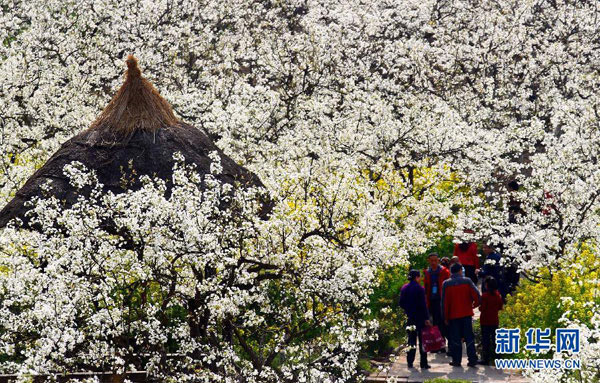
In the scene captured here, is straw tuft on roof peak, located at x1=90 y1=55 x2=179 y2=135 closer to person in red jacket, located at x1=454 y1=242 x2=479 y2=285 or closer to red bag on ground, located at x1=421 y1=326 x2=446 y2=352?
red bag on ground, located at x1=421 y1=326 x2=446 y2=352

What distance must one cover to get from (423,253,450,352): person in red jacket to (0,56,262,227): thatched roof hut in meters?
3.70

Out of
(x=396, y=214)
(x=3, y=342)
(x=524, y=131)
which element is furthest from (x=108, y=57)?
(x=3, y=342)

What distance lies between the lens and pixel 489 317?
15578 mm

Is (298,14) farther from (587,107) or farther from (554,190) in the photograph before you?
(554,190)

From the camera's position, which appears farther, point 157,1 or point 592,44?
point 592,44

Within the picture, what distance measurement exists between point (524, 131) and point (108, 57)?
11312 mm

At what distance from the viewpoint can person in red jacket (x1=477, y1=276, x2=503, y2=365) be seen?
50.7ft

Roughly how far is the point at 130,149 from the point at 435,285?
6.19 m

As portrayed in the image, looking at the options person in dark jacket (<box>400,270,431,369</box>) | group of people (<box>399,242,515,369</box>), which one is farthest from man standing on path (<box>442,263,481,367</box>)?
person in dark jacket (<box>400,270,431,369</box>)

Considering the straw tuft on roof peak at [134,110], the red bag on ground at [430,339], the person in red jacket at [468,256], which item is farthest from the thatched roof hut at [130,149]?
the person in red jacket at [468,256]

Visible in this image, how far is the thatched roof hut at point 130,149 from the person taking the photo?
1417 cm

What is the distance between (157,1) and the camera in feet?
85.3

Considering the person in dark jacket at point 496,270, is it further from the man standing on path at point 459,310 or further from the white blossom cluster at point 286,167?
the man standing on path at point 459,310

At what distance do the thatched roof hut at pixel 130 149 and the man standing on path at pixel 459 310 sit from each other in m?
3.78
